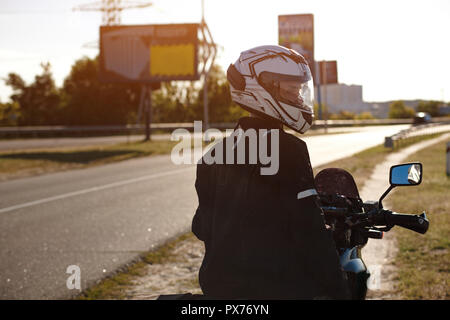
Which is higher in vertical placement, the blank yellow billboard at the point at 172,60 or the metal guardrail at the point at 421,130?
the blank yellow billboard at the point at 172,60

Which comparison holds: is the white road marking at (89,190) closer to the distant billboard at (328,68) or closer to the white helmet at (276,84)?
the distant billboard at (328,68)

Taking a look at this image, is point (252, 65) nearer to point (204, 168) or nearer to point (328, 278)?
point (204, 168)

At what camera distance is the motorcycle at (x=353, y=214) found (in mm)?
2217

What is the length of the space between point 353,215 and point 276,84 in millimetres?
632

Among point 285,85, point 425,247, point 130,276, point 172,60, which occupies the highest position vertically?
point 172,60

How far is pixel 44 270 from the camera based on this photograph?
602 cm

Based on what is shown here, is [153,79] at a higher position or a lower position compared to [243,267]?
higher

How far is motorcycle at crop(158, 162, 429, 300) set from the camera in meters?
2.21

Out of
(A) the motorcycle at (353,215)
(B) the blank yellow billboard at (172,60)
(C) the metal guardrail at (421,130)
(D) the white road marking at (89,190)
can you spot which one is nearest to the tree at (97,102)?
(B) the blank yellow billboard at (172,60)

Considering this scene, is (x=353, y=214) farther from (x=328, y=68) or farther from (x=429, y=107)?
(x=429, y=107)

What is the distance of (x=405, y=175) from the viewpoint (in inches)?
93.1

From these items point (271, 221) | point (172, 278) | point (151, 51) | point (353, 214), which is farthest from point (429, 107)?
point (271, 221)

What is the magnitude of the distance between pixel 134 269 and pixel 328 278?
14.9 feet
